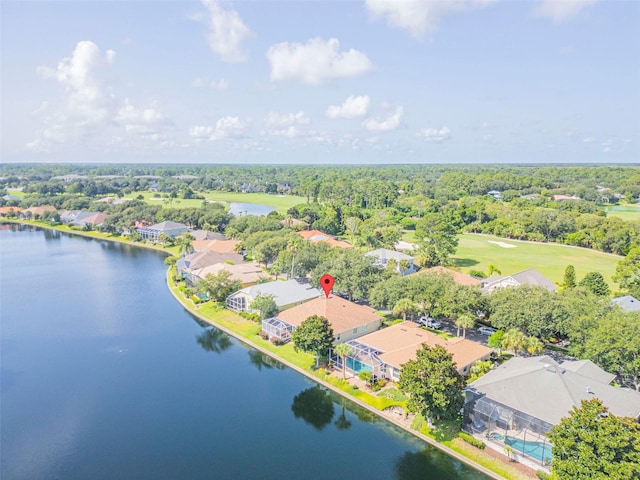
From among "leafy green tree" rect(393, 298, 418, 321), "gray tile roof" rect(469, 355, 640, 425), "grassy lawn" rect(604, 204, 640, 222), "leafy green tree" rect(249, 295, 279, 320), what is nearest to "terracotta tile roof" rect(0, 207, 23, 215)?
"leafy green tree" rect(249, 295, 279, 320)

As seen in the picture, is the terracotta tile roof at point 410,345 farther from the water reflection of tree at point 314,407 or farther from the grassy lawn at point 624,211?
the grassy lawn at point 624,211

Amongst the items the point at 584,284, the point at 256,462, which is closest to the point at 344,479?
the point at 256,462

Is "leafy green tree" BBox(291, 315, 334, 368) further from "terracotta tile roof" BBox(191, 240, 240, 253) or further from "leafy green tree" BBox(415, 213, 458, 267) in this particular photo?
"terracotta tile roof" BBox(191, 240, 240, 253)

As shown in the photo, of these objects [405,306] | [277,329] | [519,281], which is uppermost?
[405,306]

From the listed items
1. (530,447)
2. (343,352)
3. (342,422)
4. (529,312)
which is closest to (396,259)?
Result: (529,312)

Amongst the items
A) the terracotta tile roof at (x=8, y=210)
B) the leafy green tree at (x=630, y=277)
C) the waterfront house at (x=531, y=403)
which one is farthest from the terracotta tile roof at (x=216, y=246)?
the terracotta tile roof at (x=8, y=210)

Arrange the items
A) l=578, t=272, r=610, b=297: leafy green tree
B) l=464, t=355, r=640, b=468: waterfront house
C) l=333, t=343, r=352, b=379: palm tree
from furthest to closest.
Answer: l=578, t=272, r=610, b=297: leafy green tree < l=333, t=343, r=352, b=379: palm tree < l=464, t=355, r=640, b=468: waterfront house

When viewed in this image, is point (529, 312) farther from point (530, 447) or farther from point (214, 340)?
point (214, 340)
